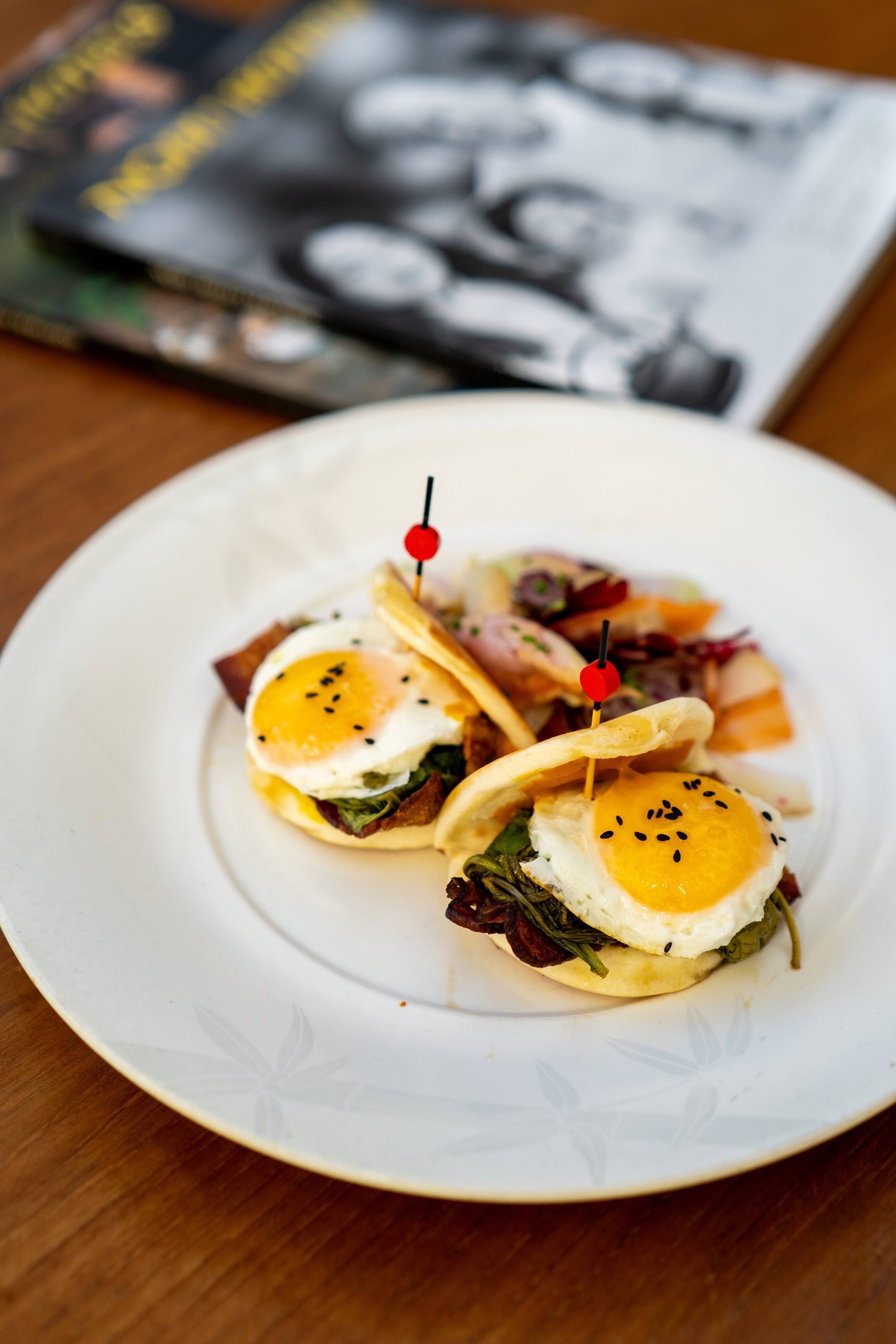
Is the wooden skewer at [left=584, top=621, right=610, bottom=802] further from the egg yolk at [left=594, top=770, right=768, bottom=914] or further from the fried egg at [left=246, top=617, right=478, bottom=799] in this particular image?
the fried egg at [left=246, top=617, right=478, bottom=799]

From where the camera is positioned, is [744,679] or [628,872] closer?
[628,872]

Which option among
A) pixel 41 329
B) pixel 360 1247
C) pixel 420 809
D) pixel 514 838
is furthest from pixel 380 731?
pixel 41 329

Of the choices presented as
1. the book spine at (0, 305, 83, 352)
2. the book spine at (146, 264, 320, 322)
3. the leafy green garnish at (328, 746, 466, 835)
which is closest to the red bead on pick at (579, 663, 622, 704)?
the leafy green garnish at (328, 746, 466, 835)

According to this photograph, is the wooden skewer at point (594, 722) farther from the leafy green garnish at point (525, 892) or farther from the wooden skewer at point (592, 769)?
the leafy green garnish at point (525, 892)

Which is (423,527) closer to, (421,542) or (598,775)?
(421,542)

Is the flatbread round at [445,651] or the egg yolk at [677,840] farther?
the flatbread round at [445,651]

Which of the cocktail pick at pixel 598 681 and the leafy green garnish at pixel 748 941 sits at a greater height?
the cocktail pick at pixel 598 681

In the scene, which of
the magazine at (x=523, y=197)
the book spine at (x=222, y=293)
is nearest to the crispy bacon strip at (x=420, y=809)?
the magazine at (x=523, y=197)
